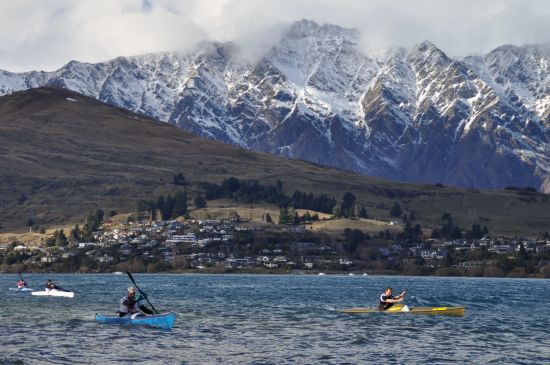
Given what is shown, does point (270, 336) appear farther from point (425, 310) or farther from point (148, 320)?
point (425, 310)

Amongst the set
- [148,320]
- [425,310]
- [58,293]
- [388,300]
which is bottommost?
[148,320]

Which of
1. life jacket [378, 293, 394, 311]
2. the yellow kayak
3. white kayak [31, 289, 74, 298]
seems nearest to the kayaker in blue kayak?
life jacket [378, 293, 394, 311]

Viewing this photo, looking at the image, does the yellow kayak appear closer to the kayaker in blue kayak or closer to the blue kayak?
the kayaker in blue kayak

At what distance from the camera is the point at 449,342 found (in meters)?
95.9

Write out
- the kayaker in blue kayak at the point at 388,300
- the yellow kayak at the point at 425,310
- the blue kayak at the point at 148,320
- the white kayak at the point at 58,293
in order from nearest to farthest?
the blue kayak at the point at 148,320 < the kayaker in blue kayak at the point at 388,300 < the yellow kayak at the point at 425,310 < the white kayak at the point at 58,293

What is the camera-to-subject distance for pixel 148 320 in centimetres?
10419

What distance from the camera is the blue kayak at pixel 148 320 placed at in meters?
102

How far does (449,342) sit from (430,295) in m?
95.1

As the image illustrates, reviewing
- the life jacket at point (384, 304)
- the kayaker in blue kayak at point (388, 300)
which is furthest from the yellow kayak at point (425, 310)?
the kayaker in blue kayak at point (388, 300)

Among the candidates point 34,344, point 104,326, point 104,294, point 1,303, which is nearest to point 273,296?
point 104,294

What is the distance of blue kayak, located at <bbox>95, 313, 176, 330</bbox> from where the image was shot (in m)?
102

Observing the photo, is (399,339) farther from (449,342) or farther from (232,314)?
(232,314)

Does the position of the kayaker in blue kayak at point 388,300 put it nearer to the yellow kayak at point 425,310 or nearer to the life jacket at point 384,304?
the life jacket at point 384,304

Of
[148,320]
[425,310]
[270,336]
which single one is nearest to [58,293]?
[425,310]
